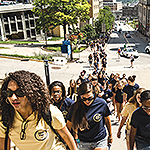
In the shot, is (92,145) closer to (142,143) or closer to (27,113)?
(142,143)

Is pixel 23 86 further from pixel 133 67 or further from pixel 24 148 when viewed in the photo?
pixel 133 67

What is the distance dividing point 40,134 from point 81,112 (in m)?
1.40

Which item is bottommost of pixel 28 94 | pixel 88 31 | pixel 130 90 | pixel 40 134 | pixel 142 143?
pixel 88 31

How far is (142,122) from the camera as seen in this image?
4.07m

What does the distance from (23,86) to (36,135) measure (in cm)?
67

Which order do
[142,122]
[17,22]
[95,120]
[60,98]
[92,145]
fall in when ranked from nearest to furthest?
[142,122]
[95,120]
[92,145]
[60,98]
[17,22]

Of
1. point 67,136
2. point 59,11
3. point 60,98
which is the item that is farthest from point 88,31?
point 67,136

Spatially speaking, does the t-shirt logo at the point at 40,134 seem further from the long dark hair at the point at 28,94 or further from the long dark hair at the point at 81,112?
the long dark hair at the point at 81,112

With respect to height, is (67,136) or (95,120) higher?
(67,136)

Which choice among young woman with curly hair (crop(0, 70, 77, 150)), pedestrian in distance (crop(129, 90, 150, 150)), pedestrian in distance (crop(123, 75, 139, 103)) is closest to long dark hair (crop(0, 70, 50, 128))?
young woman with curly hair (crop(0, 70, 77, 150))

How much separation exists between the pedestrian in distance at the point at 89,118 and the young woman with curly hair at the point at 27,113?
45.7 inches

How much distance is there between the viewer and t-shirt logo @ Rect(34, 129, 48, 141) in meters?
3.03

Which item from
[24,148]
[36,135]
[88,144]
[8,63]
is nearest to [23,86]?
[36,135]

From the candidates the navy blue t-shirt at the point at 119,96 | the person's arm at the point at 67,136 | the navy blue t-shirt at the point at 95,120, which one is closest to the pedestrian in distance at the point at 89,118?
the navy blue t-shirt at the point at 95,120
